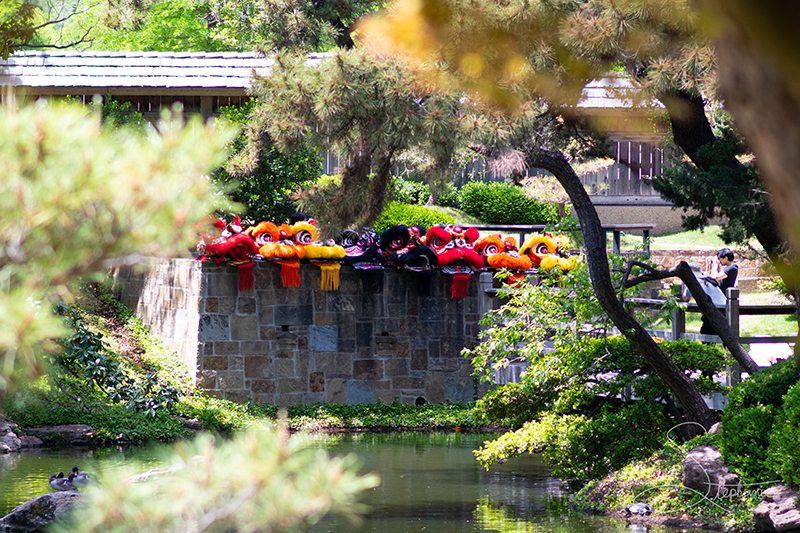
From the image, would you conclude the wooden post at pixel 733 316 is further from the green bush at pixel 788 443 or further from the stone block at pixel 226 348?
the stone block at pixel 226 348

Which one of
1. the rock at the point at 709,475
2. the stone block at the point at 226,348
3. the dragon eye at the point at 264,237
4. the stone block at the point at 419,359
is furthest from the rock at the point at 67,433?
the rock at the point at 709,475

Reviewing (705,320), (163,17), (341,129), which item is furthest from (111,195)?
(163,17)

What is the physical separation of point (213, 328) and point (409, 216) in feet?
21.0

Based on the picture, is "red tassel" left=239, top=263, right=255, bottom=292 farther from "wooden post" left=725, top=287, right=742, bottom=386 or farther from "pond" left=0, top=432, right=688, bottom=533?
"wooden post" left=725, top=287, right=742, bottom=386

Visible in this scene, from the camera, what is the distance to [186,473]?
7.18 ft

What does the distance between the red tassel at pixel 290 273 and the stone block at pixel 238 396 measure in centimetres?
183

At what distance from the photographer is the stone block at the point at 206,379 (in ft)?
46.4

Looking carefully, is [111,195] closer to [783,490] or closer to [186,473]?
[186,473]

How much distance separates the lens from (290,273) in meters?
14.4

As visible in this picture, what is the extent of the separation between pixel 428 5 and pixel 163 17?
2326 cm

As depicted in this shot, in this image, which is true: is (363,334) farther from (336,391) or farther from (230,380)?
(230,380)

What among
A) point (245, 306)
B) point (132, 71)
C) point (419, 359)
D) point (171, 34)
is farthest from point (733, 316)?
point (171, 34)

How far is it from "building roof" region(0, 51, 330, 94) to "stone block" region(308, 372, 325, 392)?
6.24 meters

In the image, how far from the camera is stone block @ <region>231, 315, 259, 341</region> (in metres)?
14.2
